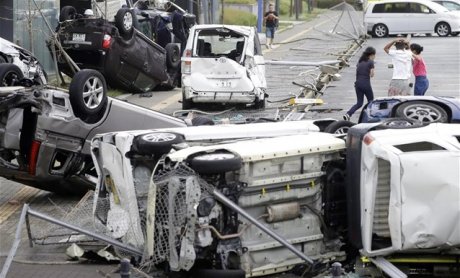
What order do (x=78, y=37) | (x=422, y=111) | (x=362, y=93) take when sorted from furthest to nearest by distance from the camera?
(x=78, y=37) < (x=362, y=93) < (x=422, y=111)

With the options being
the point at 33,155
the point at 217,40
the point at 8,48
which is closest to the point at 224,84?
the point at 217,40

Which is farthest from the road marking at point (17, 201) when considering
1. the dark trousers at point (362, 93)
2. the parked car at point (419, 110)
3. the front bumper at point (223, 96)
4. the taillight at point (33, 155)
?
the dark trousers at point (362, 93)

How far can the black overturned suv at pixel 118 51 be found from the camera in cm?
2330

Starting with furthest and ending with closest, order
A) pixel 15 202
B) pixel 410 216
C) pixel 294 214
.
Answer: pixel 15 202 < pixel 294 214 < pixel 410 216

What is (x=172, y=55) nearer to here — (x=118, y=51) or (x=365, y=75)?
(x=118, y=51)

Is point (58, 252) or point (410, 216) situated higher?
point (410, 216)

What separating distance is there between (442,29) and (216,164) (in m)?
35.6

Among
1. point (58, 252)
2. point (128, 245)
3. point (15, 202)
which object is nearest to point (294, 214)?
point (128, 245)

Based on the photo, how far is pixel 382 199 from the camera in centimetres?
998

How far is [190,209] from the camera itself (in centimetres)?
980

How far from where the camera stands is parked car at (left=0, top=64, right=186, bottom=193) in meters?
13.5

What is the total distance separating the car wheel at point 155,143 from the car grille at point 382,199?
6.63 ft

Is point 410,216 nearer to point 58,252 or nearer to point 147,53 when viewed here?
point 58,252

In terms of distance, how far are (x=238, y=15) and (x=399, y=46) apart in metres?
30.8
